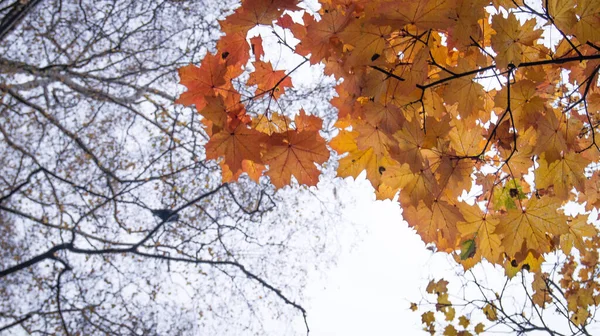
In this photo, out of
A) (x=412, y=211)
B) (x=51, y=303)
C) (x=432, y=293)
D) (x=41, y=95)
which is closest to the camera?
(x=412, y=211)

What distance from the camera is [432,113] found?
1.69 metres

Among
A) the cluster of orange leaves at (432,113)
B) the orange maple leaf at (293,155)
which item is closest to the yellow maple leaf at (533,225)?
the cluster of orange leaves at (432,113)

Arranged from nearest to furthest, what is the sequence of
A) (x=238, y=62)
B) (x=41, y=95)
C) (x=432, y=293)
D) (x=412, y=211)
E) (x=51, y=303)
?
(x=412, y=211) → (x=238, y=62) → (x=432, y=293) → (x=51, y=303) → (x=41, y=95)

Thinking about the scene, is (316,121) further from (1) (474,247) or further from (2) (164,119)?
(2) (164,119)

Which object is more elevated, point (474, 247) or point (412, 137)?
point (412, 137)

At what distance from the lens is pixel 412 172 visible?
1.43m

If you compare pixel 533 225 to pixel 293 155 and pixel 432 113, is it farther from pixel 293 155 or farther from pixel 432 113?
pixel 293 155

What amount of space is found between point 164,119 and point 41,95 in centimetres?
154

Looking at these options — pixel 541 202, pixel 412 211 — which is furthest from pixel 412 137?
pixel 541 202

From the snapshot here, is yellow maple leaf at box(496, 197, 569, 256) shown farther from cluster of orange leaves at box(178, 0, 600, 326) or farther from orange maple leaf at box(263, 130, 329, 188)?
orange maple leaf at box(263, 130, 329, 188)

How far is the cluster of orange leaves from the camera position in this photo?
1340 mm

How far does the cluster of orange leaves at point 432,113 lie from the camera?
1.34 m

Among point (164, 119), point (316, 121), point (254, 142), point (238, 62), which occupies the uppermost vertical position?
point (164, 119)

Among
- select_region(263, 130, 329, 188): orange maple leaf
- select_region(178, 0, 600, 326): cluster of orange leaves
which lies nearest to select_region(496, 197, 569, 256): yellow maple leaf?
select_region(178, 0, 600, 326): cluster of orange leaves
